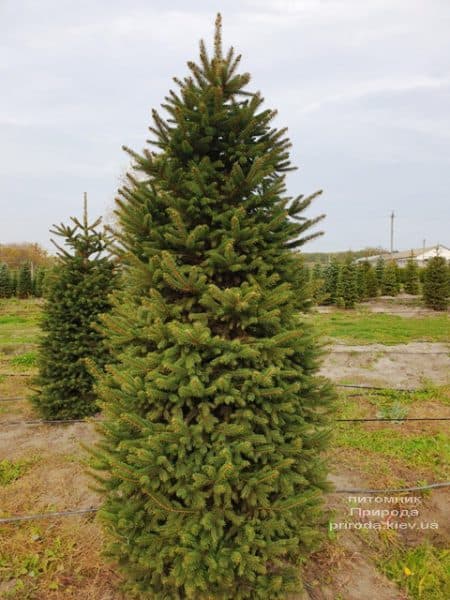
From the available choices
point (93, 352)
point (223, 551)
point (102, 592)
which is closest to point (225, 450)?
point (223, 551)

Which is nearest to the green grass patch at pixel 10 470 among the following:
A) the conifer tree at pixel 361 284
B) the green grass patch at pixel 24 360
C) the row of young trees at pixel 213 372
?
the row of young trees at pixel 213 372

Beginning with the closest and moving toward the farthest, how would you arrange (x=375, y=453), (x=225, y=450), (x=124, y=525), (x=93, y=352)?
(x=225, y=450) < (x=124, y=525) < (x=375, y=453) < (x=93, y=352)

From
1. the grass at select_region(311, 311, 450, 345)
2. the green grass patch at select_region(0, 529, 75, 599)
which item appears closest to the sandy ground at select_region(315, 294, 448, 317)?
the grass at select_region(311, 311, 450, 345)

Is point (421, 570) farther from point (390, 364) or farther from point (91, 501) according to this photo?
point (390, 364)

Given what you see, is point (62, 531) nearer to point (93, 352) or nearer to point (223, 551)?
point (223, 551)

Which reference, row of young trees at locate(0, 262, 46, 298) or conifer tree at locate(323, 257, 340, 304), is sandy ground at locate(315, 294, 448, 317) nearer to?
conifer tree at locate(323, 257, 340, 304)

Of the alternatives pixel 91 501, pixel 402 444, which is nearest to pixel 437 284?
pixel 402 444

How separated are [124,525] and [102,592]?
0.79 m

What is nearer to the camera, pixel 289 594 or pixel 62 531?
pixel 289 594

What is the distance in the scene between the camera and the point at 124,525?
2.36 m

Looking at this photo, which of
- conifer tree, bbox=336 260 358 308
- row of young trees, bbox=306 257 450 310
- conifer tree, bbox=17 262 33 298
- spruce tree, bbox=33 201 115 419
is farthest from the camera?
conifer tree, bbox=17 262 33 298

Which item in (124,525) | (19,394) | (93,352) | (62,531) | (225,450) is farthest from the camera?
(19,394)

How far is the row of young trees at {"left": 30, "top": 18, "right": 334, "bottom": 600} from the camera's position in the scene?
2281mm

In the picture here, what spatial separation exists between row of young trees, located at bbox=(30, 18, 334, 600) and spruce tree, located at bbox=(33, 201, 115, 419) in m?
3.40
